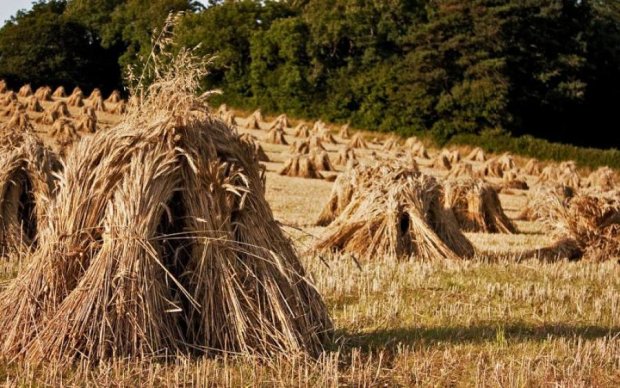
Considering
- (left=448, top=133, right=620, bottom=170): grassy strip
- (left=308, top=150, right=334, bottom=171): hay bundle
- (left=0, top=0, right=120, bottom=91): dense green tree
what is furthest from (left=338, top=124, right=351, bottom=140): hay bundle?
(left=0, top=0, right=120, bottom=91): dense green tree

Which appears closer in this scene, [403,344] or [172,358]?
[172,358]

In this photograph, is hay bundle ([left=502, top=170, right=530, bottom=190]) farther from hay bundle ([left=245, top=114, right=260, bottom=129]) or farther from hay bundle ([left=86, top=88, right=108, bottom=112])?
hay bundle ([left=86, top=88, right=108, bottom=112])

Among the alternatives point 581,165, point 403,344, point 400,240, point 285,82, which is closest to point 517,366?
point 403,344

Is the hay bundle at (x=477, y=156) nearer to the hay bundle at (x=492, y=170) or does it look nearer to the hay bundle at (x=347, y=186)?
the hay bundle at (x=492, y=170)

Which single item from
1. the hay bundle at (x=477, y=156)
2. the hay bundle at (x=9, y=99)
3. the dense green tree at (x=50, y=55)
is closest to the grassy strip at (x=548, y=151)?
the hay bundle at (x=477, y=156)

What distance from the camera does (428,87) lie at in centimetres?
4959

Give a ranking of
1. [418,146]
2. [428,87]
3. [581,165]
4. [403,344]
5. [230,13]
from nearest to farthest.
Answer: [403,344]
[418,146]
[581,165]
[428,87]
[230,13]

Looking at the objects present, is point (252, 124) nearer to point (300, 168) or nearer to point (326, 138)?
point (326, 138)

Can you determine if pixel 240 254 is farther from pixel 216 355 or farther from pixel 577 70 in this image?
pixel 577 70

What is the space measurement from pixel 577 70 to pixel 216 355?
5281 cm

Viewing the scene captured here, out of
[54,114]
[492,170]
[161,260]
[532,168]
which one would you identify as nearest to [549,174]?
[492,170]

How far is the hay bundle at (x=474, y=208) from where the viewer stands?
18750mm

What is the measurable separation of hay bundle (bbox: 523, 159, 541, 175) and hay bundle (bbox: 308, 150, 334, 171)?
12575 mm

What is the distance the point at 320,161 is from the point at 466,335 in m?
22.7
